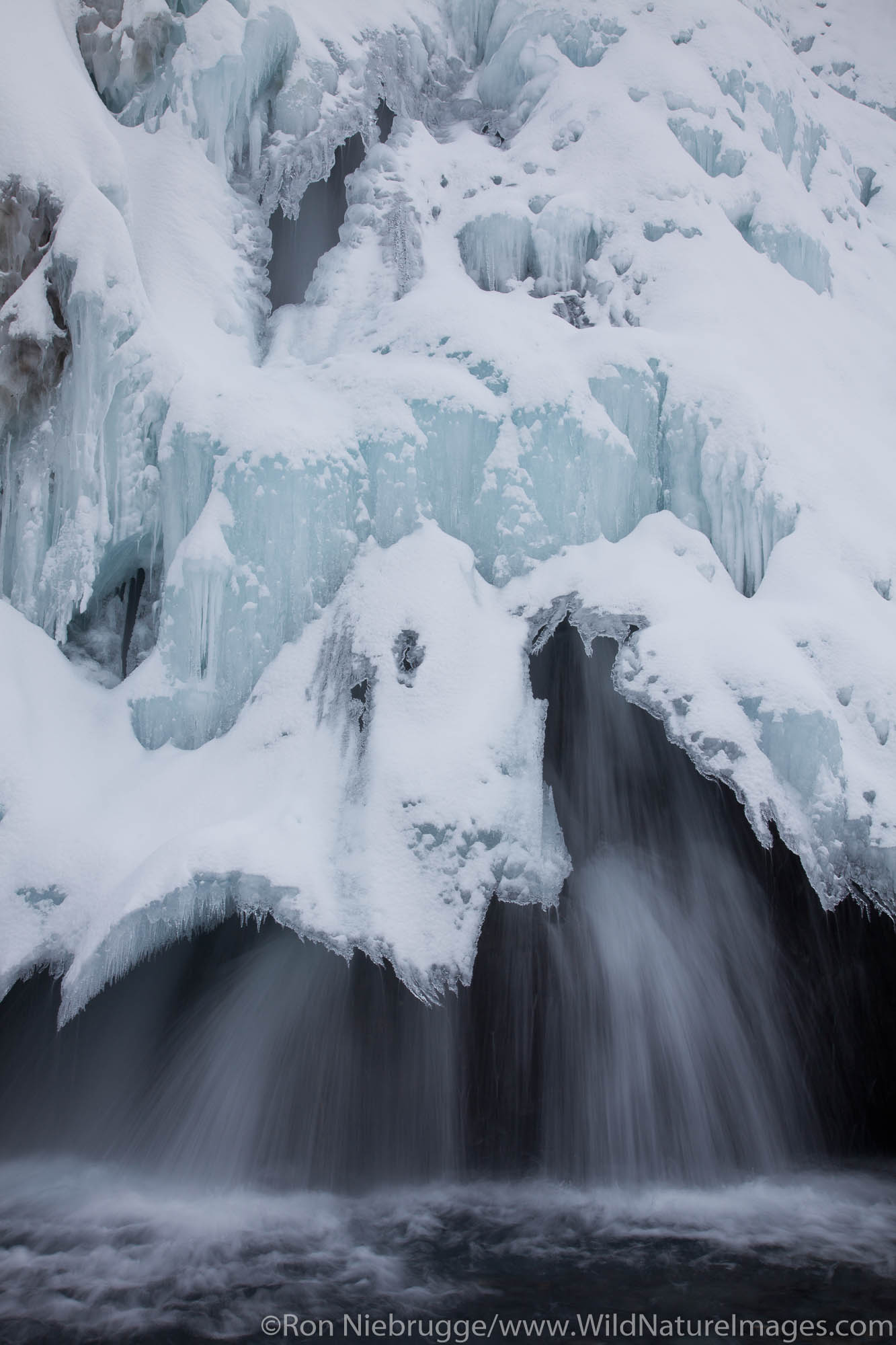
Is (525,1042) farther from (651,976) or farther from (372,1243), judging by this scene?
(372,1243)

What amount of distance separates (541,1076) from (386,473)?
4747 mm

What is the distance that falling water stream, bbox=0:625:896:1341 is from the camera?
573 centimetres

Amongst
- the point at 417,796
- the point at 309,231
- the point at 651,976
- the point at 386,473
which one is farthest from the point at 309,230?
the point at 651,976

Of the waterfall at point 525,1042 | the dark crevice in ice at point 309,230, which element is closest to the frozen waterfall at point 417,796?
the waterfall at point 525,1042

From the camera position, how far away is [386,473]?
287 inches

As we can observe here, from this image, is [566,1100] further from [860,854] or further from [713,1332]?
[860,854]

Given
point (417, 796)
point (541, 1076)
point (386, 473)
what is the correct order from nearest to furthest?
point (417, 796), point (541, 1076), point (386, 473)

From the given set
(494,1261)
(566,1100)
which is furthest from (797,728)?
(494,1261)

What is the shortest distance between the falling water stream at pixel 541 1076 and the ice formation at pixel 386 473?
2.76 ft

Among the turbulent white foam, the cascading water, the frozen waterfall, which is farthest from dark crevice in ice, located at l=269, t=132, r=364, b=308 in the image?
the turbulent white foam

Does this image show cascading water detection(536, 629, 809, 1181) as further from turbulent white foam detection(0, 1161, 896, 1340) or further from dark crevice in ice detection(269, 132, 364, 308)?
dark crevice in ice detection(269, 132, 364, 308)

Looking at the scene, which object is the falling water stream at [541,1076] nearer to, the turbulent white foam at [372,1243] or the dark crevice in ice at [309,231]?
the turbulent white foam at [372,1243]

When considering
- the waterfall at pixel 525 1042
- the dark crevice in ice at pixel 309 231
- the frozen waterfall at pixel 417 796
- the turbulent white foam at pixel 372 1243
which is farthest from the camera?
the dark crevice in ice at pixel 309 231

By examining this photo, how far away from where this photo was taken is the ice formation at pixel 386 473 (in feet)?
19.4
